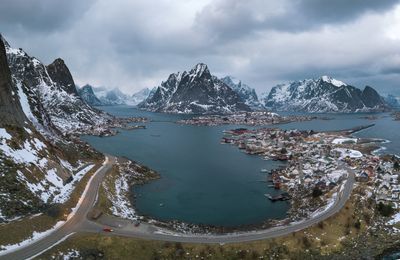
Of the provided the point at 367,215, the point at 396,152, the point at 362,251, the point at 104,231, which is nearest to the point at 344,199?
the point at 367,215

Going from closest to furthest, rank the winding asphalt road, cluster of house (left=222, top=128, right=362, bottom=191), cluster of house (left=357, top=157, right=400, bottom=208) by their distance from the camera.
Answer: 1. the winding asphalt road
2. cluster of house (left=357, top=157, right=400, bottom=208)
3. cluster of house (left=222, top=128, right=362, bottom=191)

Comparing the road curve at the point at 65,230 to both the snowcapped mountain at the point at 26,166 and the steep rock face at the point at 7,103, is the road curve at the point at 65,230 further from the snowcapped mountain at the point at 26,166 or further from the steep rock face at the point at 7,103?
the steep rock face at the point at 7,103

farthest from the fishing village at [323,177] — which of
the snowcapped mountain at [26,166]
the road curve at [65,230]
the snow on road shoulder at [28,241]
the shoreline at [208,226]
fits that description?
the snowcapped mountain at [26,166]

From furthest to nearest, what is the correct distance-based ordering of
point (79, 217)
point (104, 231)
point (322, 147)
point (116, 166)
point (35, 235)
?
point (322, 147) → point (116, 166) → point (79, 217) → point (104, 231) → point (35, 235)

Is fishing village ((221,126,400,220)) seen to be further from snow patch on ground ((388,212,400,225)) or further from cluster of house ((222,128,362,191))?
snow patch on ground ((388,212,400,225))

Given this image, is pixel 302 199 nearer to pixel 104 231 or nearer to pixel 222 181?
pixel 222 181

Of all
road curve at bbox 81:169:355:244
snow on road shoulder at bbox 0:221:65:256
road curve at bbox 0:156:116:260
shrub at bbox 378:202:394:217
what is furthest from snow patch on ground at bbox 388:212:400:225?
snow on road shoulder at bbox 0:221:65:256

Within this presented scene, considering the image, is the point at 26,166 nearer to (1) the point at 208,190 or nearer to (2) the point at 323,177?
(1) the point at 208,190

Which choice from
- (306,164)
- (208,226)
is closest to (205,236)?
(208,226)
